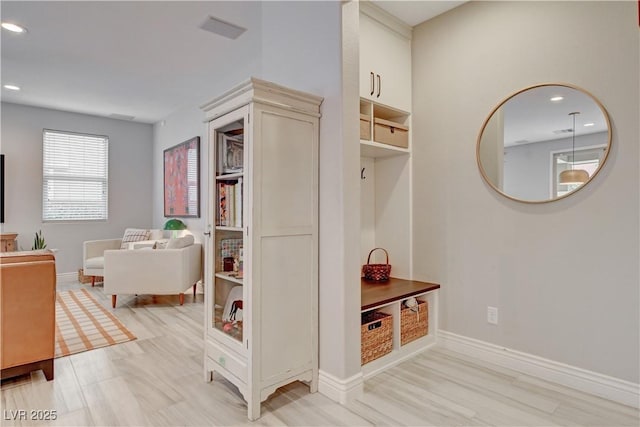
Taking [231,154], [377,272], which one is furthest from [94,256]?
[377,272]

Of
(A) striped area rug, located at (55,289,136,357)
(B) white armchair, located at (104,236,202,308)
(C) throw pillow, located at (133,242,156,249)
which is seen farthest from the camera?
(C) throw pillow, located at (133,242,156,249)

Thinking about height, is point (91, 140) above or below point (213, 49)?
below

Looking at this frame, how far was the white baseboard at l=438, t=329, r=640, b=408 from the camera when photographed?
1.98 meters

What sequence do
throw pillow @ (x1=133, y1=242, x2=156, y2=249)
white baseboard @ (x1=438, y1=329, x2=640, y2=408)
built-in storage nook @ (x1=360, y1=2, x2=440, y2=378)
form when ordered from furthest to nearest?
1. throw pillow @ (x1=133, y1=242, x2=156, y2=249)
2. built-in storage nook @ (x1=360, y1=2, x2=440, y2=378)
3. white baseboard @ (x1=438, y1=329, x2=640, y2=408)

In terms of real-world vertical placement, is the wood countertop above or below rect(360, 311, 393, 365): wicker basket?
above

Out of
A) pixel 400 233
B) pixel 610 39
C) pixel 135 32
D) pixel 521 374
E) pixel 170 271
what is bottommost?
pixel 521 374

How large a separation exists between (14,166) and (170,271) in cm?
324

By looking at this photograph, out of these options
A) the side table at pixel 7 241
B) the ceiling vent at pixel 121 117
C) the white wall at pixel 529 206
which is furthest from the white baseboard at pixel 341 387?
the ceiling vent at pixel 121 117

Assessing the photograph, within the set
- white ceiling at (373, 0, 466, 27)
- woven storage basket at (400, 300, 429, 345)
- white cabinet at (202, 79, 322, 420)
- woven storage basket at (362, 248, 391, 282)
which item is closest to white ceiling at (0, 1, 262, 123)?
white ceiling at (373, 0, 466, 27)

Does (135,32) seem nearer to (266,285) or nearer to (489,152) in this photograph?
(266,285)

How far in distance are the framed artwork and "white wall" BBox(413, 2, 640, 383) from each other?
320cm

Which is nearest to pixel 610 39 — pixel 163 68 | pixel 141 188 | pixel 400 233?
pixel 400 233

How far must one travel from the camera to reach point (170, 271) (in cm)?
394

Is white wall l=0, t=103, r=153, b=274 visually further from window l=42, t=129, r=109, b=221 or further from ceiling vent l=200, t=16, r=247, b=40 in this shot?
ceiling vent l=200, t=16, r=247, b=40
